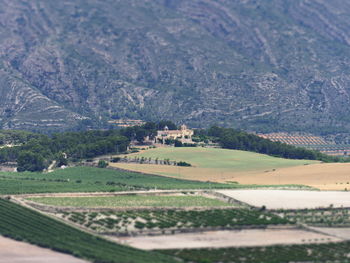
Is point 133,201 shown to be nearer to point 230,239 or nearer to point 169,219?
point 169,219

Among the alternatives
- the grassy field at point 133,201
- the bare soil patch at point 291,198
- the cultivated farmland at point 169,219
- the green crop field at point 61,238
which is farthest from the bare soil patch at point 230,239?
the grassy field at point 133,201

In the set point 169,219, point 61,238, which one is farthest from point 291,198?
point 61,238

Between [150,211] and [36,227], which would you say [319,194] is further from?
[36,227]

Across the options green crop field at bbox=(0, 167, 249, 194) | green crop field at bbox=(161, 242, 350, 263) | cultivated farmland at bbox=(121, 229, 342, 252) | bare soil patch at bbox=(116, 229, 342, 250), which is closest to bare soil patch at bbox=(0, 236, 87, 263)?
bare soil patch at bbox=(116, 229, 342, 250)

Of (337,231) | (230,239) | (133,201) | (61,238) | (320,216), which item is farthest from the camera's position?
(133,201)

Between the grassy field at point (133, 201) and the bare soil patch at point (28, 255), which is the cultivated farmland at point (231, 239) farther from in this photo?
the grassy field at point (133, 201)

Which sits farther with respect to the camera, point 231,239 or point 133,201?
point 133,201

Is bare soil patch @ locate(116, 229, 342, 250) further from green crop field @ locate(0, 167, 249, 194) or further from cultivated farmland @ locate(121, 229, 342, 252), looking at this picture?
green crop field @ locate(0, 167, 249, 194)
